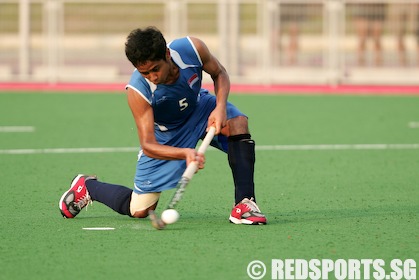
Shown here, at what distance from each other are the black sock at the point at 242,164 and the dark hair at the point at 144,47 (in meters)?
0.93

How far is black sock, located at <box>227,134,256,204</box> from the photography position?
23.0 ft

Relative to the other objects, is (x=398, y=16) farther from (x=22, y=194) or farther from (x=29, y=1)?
(x=22, y=194)

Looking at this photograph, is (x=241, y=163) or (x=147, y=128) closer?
(x=147, y=128)

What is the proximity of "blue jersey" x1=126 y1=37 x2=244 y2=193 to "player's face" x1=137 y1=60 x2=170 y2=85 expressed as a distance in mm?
119

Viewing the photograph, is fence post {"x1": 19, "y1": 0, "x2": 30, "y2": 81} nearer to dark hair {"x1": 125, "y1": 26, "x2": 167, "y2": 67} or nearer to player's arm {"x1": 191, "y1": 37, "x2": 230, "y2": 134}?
player's arm {"x1": 191, "y1": 37, "x2": 230, "y2": 134}

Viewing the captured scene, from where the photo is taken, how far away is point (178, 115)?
7.05 m

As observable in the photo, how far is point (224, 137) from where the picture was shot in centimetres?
722

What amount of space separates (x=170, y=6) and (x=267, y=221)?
47.5ft

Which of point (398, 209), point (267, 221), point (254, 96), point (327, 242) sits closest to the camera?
point (327, 242)

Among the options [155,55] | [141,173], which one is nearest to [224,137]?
[141,173]

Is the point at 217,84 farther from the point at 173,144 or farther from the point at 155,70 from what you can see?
the point at 155,70

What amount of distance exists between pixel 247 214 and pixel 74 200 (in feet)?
4.09

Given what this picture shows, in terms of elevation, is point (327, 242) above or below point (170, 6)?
below

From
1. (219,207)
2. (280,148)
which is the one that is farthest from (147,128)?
(280,148)
